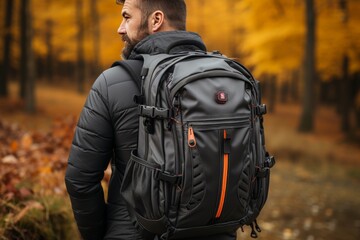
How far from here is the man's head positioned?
7.16ft

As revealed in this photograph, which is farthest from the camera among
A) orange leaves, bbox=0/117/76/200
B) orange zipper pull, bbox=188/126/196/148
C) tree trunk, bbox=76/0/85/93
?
tree trunk, bbox=76/0/85/93

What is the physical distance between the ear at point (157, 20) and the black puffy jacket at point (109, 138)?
9 cm

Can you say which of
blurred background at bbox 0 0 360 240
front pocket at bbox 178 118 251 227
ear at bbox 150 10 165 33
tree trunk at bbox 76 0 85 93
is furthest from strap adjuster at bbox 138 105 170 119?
tree trunk at bbox 76 0 85 93

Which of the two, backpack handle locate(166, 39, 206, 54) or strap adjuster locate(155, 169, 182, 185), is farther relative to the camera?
backpack handle locate(166, 39, 206, 54)

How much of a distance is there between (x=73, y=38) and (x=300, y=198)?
22576 mm

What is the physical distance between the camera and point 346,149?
591 inches

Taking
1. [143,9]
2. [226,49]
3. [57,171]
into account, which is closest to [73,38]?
[226,49]

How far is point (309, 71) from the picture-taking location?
53.4 feet

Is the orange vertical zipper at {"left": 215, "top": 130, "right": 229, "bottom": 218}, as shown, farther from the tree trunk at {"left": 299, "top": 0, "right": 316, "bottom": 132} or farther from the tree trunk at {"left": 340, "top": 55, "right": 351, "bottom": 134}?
the tree trunk at {"left": 340, "top": 55, "right": 351, "bottom": 134}

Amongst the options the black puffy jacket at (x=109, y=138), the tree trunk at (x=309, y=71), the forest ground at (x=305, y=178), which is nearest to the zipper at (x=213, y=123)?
the black puffy jacket at (x=109, y=138)

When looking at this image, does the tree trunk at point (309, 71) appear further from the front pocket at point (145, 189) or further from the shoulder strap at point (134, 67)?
the front pocket at point (145, 189)

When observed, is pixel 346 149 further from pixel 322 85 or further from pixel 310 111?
pixel 322 85

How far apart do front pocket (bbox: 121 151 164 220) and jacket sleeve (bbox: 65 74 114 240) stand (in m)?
0.17

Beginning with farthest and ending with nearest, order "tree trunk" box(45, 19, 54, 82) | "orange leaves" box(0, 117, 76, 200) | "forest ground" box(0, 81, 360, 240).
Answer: "tree trunk" box(45, 19, 54, 82) < "forest ground" box(0, 81, 360, 240) < "orange leaves" box(0, 117, 76, 200)
